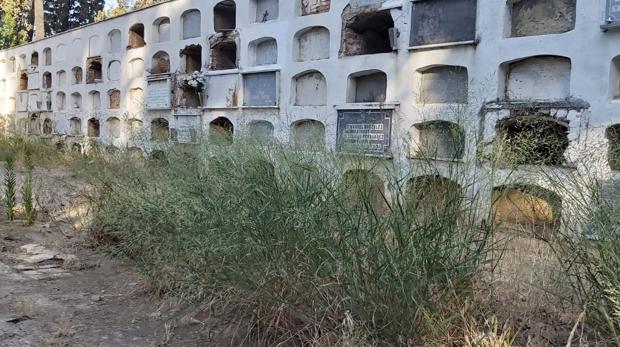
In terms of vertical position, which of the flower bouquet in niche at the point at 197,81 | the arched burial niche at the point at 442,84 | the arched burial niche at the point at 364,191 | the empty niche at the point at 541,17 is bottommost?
the arched burial niche at the point at 364,191

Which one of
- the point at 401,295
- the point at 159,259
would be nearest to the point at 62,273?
the point at 159,259

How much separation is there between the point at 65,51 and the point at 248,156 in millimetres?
11567

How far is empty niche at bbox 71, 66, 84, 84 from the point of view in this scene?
12133 millimetres

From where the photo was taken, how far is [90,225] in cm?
480

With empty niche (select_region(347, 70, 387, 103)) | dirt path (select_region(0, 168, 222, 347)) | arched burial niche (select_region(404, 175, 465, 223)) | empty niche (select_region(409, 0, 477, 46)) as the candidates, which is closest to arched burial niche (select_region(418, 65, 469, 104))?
empty niche (select_region(409, 0, 477, 46))

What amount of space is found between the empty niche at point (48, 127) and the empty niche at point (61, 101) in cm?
51

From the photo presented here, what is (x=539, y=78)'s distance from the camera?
15.7ft

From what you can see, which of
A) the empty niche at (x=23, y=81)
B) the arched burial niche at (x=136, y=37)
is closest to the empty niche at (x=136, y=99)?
the arched burial niche at (x=136, y=37)

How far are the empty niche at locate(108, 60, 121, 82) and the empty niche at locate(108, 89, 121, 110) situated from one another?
0.83 ft

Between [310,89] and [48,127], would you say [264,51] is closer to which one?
[310,89]

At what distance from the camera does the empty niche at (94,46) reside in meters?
11.5

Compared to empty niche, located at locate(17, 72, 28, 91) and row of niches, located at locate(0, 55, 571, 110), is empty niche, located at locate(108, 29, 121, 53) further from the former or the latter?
empty niche, located at locate(17, 72, 28, 91)

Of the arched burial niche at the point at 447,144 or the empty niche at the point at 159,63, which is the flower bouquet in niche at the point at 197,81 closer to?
the empty niche at the point at 159,63

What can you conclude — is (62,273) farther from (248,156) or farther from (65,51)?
(65,51)
